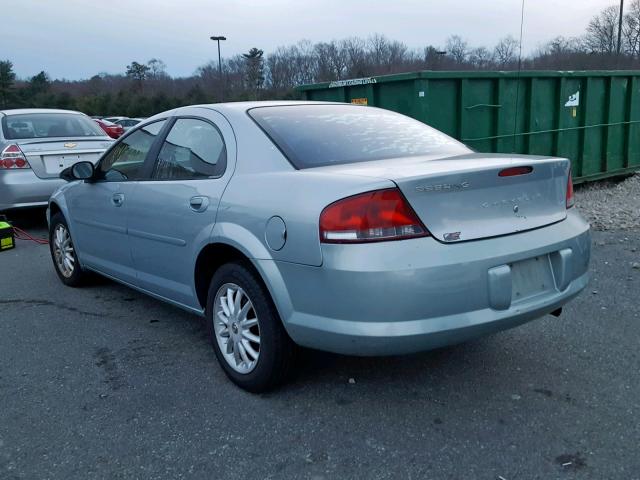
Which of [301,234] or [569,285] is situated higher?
[301,234]

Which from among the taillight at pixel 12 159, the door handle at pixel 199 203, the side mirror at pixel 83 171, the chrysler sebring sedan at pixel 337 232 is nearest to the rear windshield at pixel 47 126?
the taillight at pixel 12 159

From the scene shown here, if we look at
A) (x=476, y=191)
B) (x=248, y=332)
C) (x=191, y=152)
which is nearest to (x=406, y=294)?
(x=476, y=191)

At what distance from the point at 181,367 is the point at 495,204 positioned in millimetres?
2045

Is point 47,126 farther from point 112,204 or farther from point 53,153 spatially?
point 112,204

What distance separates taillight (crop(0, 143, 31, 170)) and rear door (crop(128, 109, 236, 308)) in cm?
457

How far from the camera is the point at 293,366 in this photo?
3283 millimetres

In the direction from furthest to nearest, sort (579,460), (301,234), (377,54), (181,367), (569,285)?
(377,54)
(181,367)
(569,285)
(301,234)
(579,460)

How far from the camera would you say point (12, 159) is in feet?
26.2

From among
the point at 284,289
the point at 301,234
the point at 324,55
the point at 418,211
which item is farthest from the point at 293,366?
the point at 324,55

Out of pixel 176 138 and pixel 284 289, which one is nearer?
pixel 284 289

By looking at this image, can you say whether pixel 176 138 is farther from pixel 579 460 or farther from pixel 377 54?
pixel 377 54

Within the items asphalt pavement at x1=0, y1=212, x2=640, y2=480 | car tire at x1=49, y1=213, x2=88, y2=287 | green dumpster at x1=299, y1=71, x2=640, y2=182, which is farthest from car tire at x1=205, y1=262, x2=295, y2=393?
green dumpster at x1=299, y1=71, x2=640, y2=182

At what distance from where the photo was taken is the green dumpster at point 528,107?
8.34 meters

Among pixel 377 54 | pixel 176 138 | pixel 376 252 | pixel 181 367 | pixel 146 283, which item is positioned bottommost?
pixel 181 367
